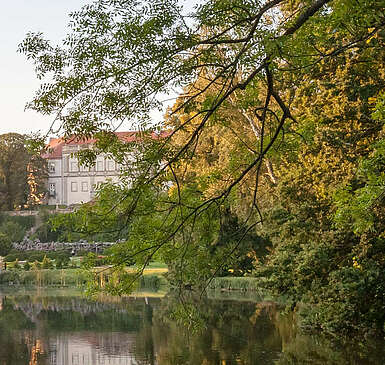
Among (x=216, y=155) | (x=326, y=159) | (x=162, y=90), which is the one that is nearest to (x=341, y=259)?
(x=326, y=159)

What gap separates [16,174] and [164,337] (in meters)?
48.1

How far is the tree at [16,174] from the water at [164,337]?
123 ft

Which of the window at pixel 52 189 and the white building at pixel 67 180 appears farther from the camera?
the window at pixel 52 189

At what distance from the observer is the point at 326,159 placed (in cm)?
1440

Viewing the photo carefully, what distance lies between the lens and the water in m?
14.5

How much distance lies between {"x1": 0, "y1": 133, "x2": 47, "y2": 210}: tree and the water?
37.5 metres

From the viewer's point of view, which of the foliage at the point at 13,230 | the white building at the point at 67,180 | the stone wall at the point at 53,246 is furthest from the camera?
the white building at the point at 67,180

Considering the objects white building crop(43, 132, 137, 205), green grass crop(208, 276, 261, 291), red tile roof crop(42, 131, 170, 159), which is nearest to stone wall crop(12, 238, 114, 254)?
red tile roof crop(42, 131, 170, 159)

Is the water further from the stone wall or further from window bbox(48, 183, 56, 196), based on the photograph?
window bbox(48, 183, 56, 196)

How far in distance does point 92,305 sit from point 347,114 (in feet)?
54.1

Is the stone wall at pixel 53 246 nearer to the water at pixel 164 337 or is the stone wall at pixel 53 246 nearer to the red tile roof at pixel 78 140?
the red tile roof at pixel 78 140

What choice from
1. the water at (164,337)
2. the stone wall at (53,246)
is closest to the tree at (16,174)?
the stone wall at (53,246)

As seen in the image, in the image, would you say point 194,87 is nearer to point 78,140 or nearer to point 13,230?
point 78,140

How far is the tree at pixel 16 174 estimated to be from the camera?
2512 inches
